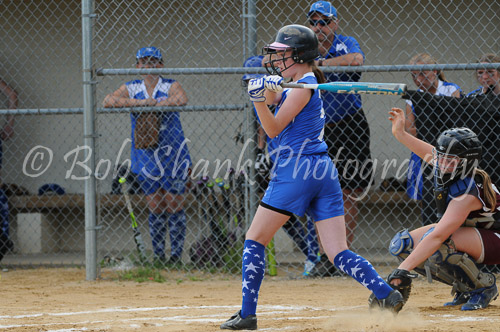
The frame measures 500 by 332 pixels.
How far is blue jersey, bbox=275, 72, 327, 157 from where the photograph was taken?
3.75 meters

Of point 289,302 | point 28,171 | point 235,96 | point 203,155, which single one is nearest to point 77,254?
point 28,171

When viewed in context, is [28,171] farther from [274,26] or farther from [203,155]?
[274,26]

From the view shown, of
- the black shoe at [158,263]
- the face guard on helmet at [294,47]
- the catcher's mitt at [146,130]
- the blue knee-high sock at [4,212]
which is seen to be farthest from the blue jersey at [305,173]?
the blue knee-high sock at [4,212]

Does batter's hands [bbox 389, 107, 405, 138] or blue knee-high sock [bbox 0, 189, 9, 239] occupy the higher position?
batter's hands [bbox 389, 107, 405, 138]

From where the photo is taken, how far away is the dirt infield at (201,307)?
12.7 feet

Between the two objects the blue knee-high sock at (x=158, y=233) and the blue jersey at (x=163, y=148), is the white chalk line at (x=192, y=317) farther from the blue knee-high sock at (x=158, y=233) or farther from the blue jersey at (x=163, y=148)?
the blue jersey at (x=163, y=148)

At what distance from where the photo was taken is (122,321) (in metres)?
4.14

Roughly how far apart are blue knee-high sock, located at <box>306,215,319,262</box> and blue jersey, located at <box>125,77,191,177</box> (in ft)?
4.41

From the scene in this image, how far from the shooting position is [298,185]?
12.1ft

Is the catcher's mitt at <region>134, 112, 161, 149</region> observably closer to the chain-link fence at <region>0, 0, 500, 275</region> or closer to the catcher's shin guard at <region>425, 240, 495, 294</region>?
the chain-link fence at <region>0, 0, 500, 275</region>

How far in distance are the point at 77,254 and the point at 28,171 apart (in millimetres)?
1269

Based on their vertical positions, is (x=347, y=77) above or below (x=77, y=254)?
above

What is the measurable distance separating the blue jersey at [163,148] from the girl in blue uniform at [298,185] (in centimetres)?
276

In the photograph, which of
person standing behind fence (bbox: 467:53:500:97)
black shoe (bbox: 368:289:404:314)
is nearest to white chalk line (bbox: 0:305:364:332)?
black shoe (bbox: 368:289:404:314)
